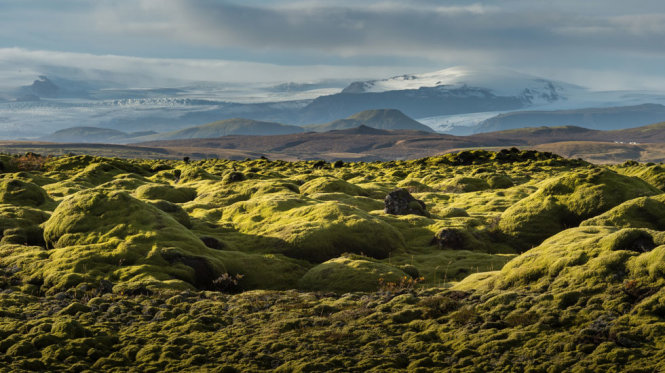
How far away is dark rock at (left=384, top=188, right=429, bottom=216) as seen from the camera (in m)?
39.3

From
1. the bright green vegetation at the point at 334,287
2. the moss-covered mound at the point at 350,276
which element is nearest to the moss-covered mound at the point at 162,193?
the bright green vegetation at the point at 334,287

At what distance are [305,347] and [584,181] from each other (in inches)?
1081

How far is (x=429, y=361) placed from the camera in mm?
13875

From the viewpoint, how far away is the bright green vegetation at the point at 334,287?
46.6 ft

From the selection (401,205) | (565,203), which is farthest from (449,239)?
(565,203)

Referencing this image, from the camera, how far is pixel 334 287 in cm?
2344

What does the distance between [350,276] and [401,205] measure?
1621 cm

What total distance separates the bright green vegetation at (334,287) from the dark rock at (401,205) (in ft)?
5.49

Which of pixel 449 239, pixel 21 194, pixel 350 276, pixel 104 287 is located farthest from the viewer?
pixel 21 194

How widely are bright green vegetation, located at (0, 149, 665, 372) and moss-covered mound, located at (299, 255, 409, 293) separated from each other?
0.28 feet

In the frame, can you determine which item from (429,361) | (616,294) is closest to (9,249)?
(429,361)

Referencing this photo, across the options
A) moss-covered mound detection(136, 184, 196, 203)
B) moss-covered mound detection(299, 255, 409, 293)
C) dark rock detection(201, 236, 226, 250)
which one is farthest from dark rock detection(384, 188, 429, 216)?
moss-covered mound detection(136, 184, 196, 203)

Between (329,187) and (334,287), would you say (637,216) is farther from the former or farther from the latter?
(329,187)

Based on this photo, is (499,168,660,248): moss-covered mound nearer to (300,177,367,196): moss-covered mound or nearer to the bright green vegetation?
the bright green vegetation
